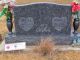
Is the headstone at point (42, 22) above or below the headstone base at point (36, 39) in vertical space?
above

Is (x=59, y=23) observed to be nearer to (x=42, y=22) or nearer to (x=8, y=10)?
(x=42, y=22)

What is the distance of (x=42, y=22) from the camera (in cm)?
913

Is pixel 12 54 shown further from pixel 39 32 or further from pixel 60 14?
A: pixel 60 14

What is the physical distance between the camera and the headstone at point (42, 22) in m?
9.05

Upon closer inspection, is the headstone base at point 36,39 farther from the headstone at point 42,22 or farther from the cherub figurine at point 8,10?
the cherub figurine at point 8,10

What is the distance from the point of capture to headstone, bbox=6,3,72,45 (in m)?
9.05

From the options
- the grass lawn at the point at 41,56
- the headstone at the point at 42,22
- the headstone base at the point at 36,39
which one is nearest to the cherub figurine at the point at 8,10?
the headstone at the point at 42,22

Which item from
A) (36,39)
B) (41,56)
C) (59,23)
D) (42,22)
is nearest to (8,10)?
(42,22)

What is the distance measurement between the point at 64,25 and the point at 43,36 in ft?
2.15

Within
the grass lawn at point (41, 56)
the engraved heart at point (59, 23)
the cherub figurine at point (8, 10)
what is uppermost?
the cherub figurine at point (8, 10)

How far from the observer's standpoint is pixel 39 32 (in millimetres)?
9180

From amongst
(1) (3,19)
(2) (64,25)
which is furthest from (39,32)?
(1) (3,19)

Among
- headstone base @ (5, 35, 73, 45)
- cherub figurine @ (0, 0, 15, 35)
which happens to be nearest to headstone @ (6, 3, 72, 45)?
headstone base @ (5, 35, 73, 45)

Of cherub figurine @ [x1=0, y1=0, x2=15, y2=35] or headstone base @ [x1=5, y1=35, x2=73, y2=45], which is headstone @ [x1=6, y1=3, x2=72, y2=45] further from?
A: cherub figurine @ [x1=0, y1=0, x2=15, y2=35]
